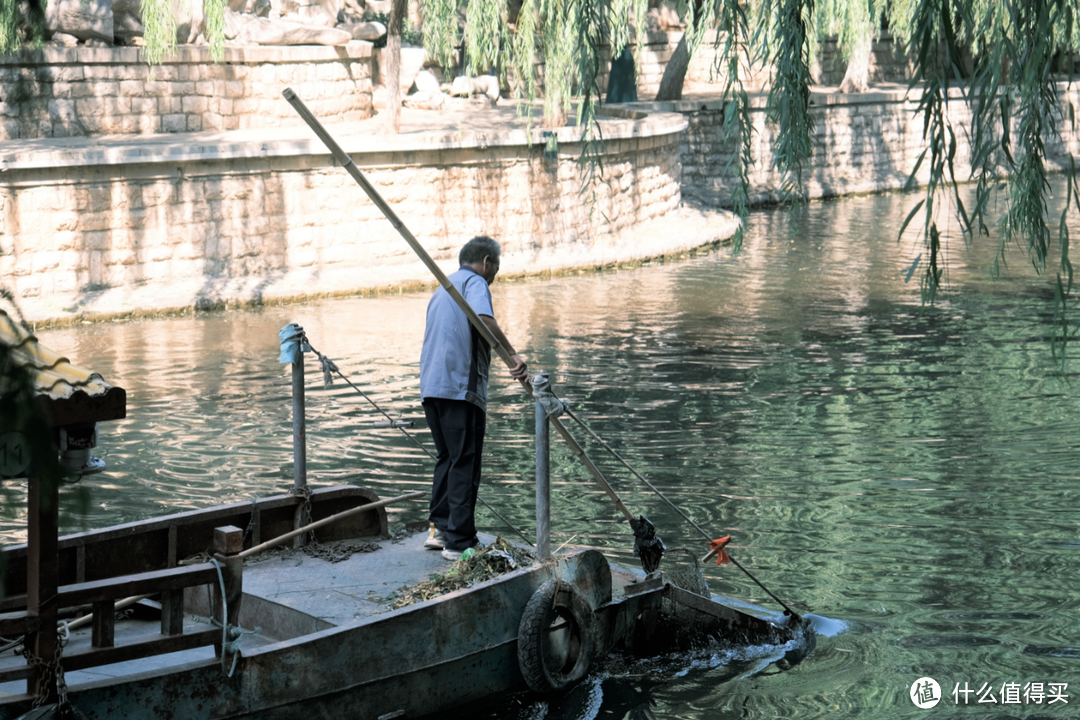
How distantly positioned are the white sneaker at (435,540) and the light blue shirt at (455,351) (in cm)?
70

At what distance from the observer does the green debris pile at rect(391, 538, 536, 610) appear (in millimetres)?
5414

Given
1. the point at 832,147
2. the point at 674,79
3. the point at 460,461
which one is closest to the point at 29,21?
the point at 460,461

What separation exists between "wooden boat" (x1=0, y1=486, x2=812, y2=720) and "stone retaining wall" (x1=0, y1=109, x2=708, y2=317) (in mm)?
8018

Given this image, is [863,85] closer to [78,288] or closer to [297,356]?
[78,288]

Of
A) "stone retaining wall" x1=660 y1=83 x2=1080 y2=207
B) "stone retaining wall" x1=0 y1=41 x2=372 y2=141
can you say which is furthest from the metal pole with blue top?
"stone retaining wall" x1=660 y1=83 x2=1080 y2=207

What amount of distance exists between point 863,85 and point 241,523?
2939 cm

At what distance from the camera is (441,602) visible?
5.06 metres

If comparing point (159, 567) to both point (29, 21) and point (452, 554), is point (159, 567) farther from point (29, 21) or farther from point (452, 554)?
point (29, 21)

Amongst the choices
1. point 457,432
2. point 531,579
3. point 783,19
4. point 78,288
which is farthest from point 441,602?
point 78,288

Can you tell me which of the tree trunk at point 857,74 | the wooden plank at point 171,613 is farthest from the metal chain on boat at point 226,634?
the tree trunk at point 857,74

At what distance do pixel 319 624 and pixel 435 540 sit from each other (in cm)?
111

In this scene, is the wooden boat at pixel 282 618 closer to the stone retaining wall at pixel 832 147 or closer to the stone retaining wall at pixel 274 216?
the stone retaining wall at pixel 274 216

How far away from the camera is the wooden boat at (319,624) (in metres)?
4.33

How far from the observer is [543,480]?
5.48 m
